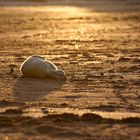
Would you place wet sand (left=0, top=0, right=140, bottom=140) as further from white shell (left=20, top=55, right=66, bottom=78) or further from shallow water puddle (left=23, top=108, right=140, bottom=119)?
white shell (left=20, top=55, right=66, bottom=78)

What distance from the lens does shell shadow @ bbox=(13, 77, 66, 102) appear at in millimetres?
7438

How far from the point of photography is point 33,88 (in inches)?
315

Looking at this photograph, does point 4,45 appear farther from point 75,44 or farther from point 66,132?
point 66,132

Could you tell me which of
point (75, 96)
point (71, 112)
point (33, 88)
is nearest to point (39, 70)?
point (33, 88)

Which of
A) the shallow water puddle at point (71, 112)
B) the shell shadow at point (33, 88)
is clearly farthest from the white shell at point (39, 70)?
the shallow water puddle at point (71, 112)

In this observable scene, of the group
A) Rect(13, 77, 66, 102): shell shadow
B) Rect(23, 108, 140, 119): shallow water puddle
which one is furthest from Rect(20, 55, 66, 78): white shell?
Rect(23, 108, 140, 119): shallow water puddle

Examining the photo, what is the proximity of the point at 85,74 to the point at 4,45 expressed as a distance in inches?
195

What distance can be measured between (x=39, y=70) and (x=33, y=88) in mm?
755

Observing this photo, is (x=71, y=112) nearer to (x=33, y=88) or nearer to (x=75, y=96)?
(x=75, y=96)

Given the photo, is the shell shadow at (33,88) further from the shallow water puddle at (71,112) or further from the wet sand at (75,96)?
the shallow water puddle at (71,112)

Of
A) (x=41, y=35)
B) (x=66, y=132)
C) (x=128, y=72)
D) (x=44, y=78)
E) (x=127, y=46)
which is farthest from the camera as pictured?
(x=41, y=35)

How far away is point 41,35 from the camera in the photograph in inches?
675

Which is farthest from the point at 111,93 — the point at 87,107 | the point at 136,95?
the point at 87,107

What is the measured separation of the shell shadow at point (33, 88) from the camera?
7.44m
